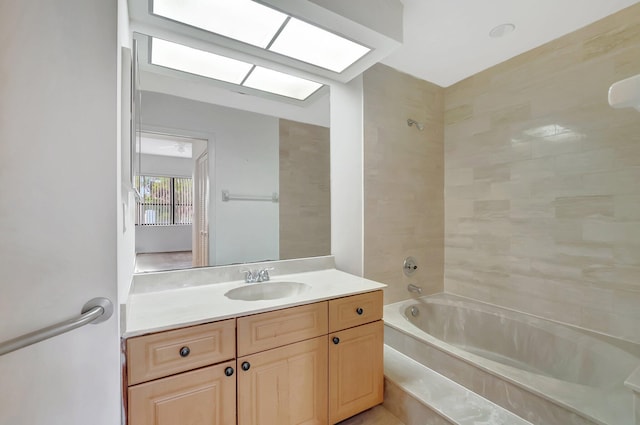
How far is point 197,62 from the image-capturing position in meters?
1.65

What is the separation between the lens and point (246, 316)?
1159 mm

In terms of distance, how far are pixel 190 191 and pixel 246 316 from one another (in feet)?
3.05

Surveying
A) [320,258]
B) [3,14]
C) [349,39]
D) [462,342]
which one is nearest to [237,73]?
[349,39]

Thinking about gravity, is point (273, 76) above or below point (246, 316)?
above

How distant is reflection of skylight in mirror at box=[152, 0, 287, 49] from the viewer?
4.23 feet

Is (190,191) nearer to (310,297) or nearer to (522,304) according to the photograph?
(310,297)

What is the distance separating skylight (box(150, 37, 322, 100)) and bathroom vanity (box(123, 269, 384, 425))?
1.35 m

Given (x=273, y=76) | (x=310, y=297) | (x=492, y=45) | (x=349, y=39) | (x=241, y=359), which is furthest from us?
(x=492, y=45)

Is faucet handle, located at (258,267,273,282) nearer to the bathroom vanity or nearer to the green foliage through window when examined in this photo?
the bathroom vanity

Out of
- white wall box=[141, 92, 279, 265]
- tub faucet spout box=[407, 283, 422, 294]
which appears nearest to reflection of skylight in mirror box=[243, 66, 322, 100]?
white wall box=[141, 92, 279, 265]

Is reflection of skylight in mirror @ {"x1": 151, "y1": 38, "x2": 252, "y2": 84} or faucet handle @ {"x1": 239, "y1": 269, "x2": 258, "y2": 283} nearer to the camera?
reflection of skylight in mirror @ {"x1": 151, "y1": 38, "x2": 252, "y2": 84}

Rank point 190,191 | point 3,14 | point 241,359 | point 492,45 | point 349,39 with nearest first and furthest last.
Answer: point 3,14, point 241,359, point 349,39, point 190,191, point 492,45

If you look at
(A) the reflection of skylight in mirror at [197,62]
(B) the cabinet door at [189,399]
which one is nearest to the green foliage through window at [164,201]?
(A) the reflection of skylight in mirror at [197,62]

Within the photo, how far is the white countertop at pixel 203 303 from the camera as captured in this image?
1.03 meters
